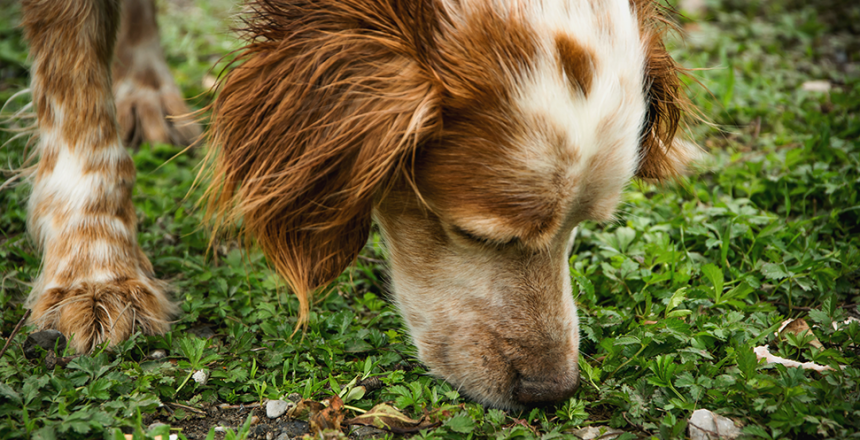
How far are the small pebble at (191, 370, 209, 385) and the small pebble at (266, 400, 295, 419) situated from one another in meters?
0.27

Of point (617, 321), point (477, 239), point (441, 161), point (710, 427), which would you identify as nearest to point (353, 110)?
point (441, 161)

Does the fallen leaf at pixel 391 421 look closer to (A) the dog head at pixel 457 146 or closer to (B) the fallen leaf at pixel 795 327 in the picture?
(A) the dog head at pixel 457 146

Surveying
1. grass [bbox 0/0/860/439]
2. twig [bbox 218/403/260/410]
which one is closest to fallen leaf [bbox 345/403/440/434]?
grass [bbox 0/0/860/439]

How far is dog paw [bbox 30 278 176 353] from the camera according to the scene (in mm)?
2299

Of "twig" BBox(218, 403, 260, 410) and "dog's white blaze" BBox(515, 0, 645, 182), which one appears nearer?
"dog's white blaze" BBox(515, 0, 645, 182)

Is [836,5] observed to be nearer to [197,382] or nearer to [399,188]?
[399,188]

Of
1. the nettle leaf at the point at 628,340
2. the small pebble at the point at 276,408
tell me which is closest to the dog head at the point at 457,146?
the nettle leaf at the point at 628,340

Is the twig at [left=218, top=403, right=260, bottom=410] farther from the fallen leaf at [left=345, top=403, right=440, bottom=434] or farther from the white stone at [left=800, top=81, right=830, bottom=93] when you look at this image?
the white stone at [left=800, top=81, right=830, bottom=93]

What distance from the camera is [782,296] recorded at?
265 cm

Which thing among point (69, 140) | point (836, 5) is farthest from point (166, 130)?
point (836, 5)

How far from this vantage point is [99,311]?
2.35 m

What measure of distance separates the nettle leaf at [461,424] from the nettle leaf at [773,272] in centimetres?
149

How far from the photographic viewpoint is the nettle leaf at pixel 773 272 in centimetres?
264

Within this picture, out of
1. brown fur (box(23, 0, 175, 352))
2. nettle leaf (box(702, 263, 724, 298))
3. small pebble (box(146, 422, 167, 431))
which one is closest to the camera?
small pebble (box(146, 422, 167, 431))
